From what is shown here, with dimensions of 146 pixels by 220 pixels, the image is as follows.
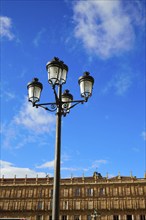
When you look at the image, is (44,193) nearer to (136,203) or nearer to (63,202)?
(63,202)

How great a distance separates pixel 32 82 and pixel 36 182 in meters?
62.6

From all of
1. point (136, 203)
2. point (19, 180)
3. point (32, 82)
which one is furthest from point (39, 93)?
point (19, 180)

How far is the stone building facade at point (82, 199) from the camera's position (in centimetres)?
6241

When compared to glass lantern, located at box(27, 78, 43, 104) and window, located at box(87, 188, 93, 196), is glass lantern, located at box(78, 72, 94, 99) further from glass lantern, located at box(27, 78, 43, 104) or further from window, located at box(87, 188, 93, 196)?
window, located at box(87, 188, 93, 196)

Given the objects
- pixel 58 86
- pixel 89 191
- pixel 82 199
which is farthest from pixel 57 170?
pixel 89 191

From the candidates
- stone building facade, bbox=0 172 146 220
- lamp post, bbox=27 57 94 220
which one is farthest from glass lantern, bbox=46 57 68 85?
stone building facade, bbox=0 172 146 220

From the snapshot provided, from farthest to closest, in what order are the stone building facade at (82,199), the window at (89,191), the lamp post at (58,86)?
the window at (89,191), the stone building facade at (82,199), the lamp post at (58,86)

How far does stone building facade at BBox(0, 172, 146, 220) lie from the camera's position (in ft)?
205

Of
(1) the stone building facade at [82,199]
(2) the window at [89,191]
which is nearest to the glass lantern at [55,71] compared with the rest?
(1) the stone building facade at [82,199]

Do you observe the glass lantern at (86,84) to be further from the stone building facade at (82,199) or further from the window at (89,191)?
the window at (89,191)

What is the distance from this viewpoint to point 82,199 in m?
64.2

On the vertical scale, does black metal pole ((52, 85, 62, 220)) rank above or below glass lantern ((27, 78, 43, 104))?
below

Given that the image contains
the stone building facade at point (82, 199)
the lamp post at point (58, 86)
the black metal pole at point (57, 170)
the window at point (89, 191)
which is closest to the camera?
the black metal pole at point (57, 170)

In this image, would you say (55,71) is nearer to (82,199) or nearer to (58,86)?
(58,86)
